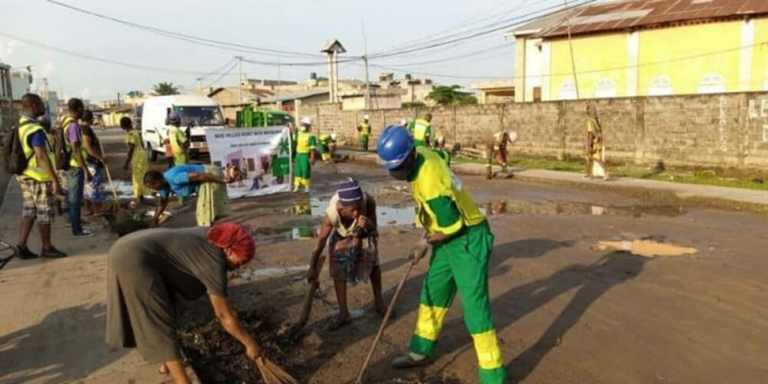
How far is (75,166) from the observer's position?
8.68m

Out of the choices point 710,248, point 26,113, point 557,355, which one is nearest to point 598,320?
point 557,355

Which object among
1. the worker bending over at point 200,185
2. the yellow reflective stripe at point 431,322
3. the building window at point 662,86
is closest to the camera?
the yellow reflective stripe at point 431,322

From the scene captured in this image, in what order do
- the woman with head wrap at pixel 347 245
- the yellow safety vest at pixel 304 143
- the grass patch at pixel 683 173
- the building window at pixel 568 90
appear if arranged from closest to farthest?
1. the woman with head wrap at pixel 347 245
2. the yellow safety vest at pixel 304 143
3. the grass patch at pixel 683 173
4. the building window at pixel 568 90

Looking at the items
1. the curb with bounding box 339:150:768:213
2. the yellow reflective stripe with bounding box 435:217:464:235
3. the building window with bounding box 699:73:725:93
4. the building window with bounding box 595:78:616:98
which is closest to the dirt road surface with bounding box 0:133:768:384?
the yellow reflective stripe with bounding box 435:217:464:235

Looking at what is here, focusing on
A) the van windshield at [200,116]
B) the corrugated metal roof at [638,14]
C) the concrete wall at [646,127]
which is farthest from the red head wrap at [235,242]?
the corrugated metal roof at [638,14]

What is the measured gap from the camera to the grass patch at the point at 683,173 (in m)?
14.2

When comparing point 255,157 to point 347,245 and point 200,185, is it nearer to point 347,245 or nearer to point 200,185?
point 200,185

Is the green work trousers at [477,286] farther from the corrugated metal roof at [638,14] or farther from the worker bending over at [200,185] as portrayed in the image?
the corrugated metal roof at [638,14]

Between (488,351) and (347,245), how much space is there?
1.64 metres

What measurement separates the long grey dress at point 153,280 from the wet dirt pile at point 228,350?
820mm

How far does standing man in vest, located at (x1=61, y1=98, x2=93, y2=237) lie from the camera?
8.40 m

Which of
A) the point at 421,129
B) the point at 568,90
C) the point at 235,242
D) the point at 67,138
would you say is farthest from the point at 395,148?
the point at 568,90

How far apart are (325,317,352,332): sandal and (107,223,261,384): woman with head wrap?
1808 millimetres

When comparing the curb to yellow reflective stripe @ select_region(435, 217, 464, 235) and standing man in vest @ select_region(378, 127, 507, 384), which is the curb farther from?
yellow reflective stripe @ select_region(435, 217, 464, 235)
